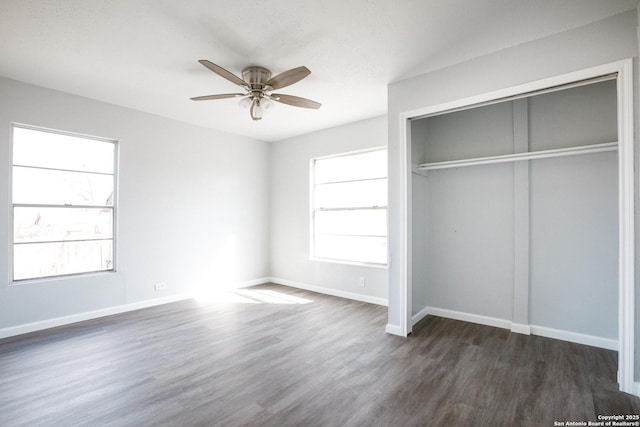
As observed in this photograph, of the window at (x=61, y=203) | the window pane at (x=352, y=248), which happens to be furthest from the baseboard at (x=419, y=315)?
the window at (x=61, y=203)

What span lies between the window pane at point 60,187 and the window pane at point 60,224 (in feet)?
0.38

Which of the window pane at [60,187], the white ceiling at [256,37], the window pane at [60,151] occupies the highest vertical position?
the white ceiling at [256,37]

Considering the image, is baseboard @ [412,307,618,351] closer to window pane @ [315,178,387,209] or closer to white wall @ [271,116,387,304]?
white wall @ [271,116,387,304]

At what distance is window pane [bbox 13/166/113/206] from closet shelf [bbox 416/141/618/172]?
14.2 feet

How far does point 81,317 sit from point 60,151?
2152 millimetres

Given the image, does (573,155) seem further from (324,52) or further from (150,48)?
(150,48)

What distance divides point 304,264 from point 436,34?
4188 millimetres

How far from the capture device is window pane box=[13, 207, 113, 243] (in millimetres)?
3572

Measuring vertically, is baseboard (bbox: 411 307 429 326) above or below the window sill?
below

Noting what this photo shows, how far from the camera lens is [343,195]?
530 cm

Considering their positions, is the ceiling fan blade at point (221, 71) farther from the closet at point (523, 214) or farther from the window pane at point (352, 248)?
the window pane at point (352, 248)

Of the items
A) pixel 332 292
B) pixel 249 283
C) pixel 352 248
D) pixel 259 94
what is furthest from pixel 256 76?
pixel 249 283

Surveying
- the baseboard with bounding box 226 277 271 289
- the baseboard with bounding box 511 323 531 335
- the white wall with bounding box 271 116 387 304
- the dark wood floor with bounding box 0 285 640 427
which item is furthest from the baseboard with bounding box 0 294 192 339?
the baseboard with bounding box 511 323 531 335

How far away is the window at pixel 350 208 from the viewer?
4828 mm
